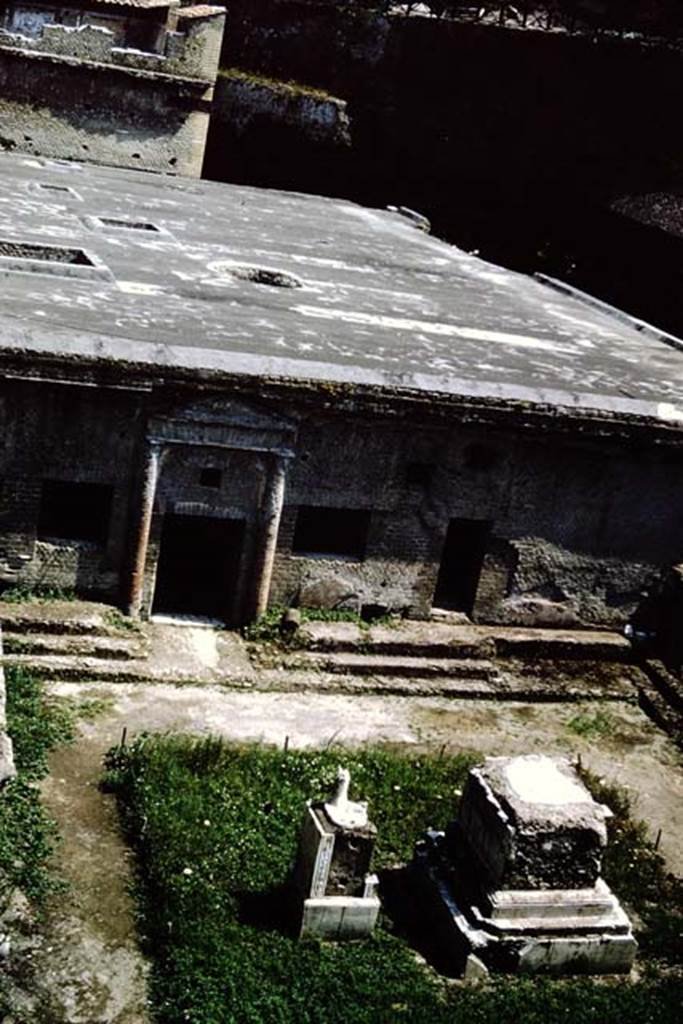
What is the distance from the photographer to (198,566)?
50.3 feet

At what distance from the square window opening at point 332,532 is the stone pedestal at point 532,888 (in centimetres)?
478

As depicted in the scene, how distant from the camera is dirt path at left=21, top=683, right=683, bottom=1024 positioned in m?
9.75

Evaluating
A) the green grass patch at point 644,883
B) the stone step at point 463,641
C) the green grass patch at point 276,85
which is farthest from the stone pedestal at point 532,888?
the green grass patch at point 276,85

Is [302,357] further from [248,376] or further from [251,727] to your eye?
[251,727]

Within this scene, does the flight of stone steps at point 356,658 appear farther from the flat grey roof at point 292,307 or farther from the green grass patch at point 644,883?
the flat grey roof at point 292,307

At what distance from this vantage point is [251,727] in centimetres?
1305

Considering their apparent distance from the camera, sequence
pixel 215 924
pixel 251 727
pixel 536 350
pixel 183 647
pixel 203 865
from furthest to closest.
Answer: pixel 536 350 < pixel 183 647 < pixel 251 727 < pixel 203 865 < pixel 215 924

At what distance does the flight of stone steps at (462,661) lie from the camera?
46.9 feet

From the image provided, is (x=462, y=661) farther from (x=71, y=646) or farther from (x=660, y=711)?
(x=71, y=646)

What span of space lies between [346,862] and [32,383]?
5766 millimetres

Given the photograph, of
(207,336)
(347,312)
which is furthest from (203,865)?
(347,312)

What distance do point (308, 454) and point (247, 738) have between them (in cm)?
308

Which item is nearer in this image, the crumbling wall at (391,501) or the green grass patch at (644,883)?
the green grass patch at (644,883)

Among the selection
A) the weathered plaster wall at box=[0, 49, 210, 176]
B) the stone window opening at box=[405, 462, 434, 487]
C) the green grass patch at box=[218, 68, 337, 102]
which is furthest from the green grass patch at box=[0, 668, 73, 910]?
the green grass patch at box=[218, 68, 337, 102]
